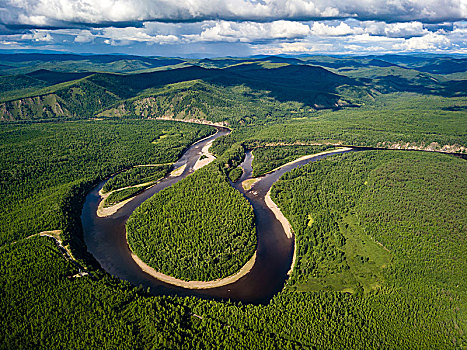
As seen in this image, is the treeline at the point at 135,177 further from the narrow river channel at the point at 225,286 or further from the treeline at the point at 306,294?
the treeline at the point at 306,294

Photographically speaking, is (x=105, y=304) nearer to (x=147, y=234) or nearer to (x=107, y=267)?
(x=107, y=267)

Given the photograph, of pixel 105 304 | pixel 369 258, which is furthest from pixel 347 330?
pixel 105 304

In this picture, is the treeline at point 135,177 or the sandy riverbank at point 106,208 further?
the treeline at point 135,177

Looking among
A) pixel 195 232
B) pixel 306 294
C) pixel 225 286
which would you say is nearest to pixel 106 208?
pixel 195 232

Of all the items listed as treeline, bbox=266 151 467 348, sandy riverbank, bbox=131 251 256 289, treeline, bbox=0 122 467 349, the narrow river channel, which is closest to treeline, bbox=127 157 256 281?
sandy riverbank, bbox=131 251 256 289

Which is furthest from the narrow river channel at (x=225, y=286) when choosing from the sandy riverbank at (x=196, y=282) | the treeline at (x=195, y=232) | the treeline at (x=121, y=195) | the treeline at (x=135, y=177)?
the treeline at (x=135, y=177)

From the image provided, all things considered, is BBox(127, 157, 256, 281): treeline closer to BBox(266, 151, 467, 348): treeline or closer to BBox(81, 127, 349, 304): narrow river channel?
BBox(81, 127, 349, 304): narrow river channel
